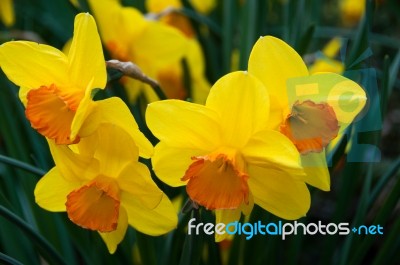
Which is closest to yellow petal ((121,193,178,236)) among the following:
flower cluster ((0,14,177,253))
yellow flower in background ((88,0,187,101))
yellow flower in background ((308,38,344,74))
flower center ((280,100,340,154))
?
flower cluster ((0,14,177,253))

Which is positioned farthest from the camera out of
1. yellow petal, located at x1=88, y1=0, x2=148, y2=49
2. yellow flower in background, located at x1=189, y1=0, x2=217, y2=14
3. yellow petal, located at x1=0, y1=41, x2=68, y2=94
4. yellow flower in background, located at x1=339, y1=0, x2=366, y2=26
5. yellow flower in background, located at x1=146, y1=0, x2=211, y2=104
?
yellow flower in background, located at x1=339, y1=0, x2=366, y2=26

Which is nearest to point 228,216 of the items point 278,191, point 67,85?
point 278,191

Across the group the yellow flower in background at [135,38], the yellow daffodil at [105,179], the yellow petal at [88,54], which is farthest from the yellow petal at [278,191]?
the yellow flower in background at [135,38]

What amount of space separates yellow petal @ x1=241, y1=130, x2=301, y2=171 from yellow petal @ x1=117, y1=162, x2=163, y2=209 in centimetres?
13

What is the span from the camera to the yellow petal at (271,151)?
79 centimetres

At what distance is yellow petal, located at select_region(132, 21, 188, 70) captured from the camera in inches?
65.6

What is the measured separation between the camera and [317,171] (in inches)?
34.8

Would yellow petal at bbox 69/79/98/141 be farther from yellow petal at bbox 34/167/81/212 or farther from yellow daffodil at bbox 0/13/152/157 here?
yellow petal at bbox 34/167/81/212

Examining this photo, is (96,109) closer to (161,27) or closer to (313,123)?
(313,123)

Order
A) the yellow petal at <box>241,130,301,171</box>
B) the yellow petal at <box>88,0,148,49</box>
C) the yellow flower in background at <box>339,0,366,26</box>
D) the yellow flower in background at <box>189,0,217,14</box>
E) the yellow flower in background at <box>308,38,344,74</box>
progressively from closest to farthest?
the yellow petal at <box>241,130,301,171</box>
the yellow flower in background at <box>308,38,344,74</box>
the yellow petal at <box>88,0,148,49</box>
the yellow flower in background at <box>189,0,217,14</box>
the yellow flower in background at <box>339,0,366,26</box>

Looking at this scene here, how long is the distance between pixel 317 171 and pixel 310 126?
0.26 feet

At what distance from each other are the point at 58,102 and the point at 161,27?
0.83m

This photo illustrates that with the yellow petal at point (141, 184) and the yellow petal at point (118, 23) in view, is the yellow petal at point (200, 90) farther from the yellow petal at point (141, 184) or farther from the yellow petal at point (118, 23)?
the yellow petal at point (141, 184)

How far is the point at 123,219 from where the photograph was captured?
938 mm
